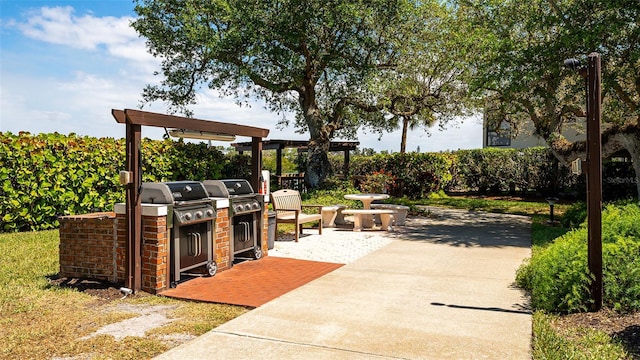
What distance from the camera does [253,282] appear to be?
6.42 meters

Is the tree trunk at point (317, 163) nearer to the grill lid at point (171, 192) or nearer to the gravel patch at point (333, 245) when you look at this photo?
the gravel patch at point (333, 245)

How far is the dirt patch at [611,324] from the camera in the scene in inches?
168

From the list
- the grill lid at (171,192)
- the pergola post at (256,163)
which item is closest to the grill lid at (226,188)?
the pergola post at (256,163)

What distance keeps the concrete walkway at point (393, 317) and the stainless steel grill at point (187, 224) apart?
5.08ft

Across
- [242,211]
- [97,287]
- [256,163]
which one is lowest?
[97,287]

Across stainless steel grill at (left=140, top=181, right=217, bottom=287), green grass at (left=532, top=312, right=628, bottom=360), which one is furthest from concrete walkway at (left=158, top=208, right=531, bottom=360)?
stainless steel grill at (left=140, top=181, right=217, bottom=287)

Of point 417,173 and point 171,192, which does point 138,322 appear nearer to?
point 171,192

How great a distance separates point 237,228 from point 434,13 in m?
13.0

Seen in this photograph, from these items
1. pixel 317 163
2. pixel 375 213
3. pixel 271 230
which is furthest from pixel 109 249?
pixel 317 163

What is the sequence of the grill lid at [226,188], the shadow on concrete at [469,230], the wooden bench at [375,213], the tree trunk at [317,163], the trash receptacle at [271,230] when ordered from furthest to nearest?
the tree trunk at [317,163]
the wooden bench at [375,213]
the shadow on concrete at [469,230]
the trash receptacle at [271,230]
the grill lid at [226,188]

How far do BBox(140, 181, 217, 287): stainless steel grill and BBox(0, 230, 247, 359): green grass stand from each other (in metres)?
0.67

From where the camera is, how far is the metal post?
5117 millimetres

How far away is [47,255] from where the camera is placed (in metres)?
8.20

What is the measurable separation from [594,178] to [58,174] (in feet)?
34.8
